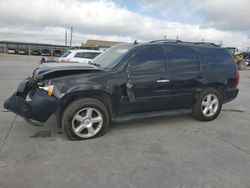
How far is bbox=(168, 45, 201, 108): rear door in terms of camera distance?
474cm

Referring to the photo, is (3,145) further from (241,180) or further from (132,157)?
(241,180)

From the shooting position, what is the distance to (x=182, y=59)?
16.0 ft

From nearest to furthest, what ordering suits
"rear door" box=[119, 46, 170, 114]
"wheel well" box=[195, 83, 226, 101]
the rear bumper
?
"rear door" box=[119, 46, 170, 114] → "wheel well" box=[195, 83, 226, 101] → the rear bumper

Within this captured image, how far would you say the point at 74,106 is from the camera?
3.89 metres

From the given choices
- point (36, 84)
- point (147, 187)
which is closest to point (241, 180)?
point (147, 187)

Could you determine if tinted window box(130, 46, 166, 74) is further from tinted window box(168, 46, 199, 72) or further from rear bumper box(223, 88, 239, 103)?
rear bumper box(223, 88, 239, 103)

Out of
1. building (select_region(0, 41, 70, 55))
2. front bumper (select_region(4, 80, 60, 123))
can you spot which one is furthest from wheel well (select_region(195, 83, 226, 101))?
building (select_region(0, 41, 70, 55))

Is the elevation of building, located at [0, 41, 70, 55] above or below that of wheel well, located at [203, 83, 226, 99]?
above

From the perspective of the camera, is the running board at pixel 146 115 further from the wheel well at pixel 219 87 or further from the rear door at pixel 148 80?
the wheel well at pixel 219 87

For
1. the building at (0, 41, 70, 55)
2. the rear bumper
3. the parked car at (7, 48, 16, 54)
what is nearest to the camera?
the rear bumper

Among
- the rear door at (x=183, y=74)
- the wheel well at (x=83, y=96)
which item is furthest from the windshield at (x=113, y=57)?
the rear door at (x=183, y=74)

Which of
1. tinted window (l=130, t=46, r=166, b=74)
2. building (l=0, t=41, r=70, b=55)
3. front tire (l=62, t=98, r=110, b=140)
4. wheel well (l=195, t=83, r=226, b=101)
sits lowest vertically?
front tire (l=62, t=98, r=110, b=140)

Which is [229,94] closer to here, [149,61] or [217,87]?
[217,87]

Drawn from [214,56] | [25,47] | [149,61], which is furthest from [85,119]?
[25,47]
